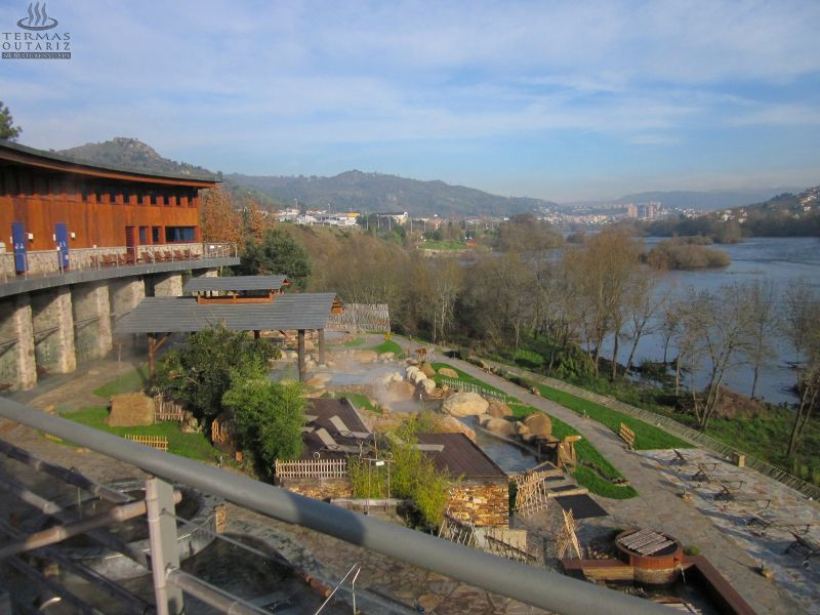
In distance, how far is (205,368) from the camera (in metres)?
16.1

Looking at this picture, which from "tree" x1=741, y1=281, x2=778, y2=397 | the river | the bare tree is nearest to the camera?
"tree" x1=741, y1=281, x2=778, y2=397

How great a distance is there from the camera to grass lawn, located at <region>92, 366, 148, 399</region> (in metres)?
18.2

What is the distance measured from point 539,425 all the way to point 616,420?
15.6ft

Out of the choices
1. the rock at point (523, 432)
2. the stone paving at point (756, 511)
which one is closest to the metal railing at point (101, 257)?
the rock at point (523, 432)

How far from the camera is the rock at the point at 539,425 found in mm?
19984

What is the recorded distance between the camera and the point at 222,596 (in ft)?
6.08

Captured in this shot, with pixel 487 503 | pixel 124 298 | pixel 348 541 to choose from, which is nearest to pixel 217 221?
pixel 124 298

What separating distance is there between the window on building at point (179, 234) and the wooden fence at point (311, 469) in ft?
63.7

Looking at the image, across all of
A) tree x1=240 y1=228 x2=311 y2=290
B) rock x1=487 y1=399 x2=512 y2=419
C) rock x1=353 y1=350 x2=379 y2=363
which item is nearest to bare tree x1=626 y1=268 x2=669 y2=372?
rock x1=487 y1=399 x2=512 y2=419

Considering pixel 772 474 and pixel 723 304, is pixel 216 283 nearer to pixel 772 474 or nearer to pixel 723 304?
pixel 772 474

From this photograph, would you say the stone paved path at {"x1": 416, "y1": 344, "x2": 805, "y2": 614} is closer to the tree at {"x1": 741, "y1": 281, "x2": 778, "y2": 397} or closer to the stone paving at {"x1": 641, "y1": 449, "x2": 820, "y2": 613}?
the stone paving at {"x1": 641, "y1": 449, "x2": 820, "y2": 613}

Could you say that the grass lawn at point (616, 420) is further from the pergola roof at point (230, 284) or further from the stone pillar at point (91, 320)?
the stone pillar at point (91, 320)

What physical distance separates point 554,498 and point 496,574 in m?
15.4

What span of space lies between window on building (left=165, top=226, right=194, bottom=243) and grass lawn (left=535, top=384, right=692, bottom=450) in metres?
17.8
